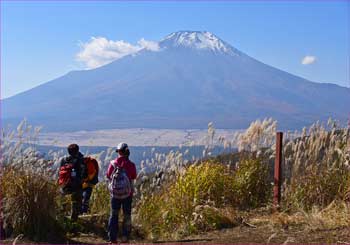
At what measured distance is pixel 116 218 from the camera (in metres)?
8.13

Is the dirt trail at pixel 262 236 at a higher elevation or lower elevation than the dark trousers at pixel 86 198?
lower

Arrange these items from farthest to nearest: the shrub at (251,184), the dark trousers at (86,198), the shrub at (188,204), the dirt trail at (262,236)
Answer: the shrub at (251,184) → the dark trousers at (86,198) → the shrub at (188,204) → the dirt trail at (262,236)

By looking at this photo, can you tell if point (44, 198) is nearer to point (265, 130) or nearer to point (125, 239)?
point (125, 239)

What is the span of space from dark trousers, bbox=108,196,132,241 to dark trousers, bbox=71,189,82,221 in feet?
1.94

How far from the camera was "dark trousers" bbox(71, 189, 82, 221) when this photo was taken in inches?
335

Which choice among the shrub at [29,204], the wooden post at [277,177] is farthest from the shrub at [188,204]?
the shrub at [29,204]

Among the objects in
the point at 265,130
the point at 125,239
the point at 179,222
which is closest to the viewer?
the point at 125,239

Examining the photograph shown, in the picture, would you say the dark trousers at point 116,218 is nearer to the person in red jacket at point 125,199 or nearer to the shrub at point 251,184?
the person in red jacket at point 125,199

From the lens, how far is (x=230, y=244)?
719cm

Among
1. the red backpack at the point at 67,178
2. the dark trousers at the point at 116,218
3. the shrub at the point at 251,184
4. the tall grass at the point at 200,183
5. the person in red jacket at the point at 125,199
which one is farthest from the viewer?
the shrub at the point at 251,184

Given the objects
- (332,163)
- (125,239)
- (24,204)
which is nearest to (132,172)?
(125,239)

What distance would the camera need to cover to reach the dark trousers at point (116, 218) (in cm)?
808

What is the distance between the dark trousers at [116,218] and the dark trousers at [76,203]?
1.94 feet

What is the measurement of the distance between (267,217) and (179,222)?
1.34m
